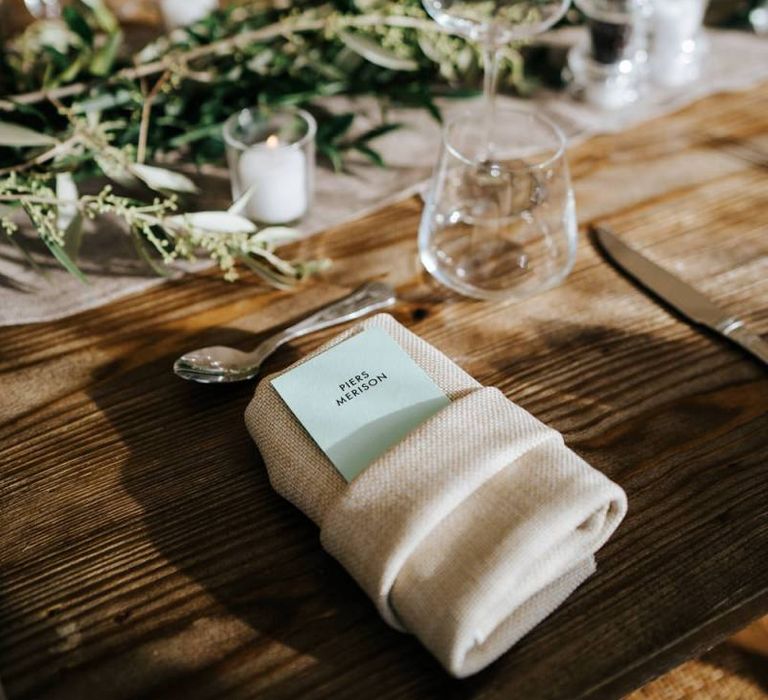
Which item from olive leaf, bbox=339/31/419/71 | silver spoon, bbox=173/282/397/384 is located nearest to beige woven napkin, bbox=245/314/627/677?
silver spoon, bbox=173/282/397/384

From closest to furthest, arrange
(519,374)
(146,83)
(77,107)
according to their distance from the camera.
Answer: (519,374) → (77,107) → (146,83)

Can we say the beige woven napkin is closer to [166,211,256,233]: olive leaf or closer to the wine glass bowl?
[166,211,256,233]: olive leaf

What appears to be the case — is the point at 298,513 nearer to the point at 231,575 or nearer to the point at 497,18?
the point at 231,575

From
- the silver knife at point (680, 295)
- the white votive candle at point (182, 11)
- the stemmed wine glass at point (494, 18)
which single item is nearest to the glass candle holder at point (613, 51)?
the stemmed wine glass at point (494, 18)

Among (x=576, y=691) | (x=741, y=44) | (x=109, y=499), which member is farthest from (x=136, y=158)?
(x=741, y=44)

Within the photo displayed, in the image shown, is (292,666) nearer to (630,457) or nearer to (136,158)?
(630,457)

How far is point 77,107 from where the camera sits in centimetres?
94

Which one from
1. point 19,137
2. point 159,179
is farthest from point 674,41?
point 19,137

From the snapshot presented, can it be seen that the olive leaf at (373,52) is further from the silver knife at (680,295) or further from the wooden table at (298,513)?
the silver knife at (680,295)

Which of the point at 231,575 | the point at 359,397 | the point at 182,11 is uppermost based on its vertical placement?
the point at 182,11

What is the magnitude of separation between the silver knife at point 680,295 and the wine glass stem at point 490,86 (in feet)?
0.65

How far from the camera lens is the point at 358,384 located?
0.63m

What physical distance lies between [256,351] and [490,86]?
48cm

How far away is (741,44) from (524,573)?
115 cm
